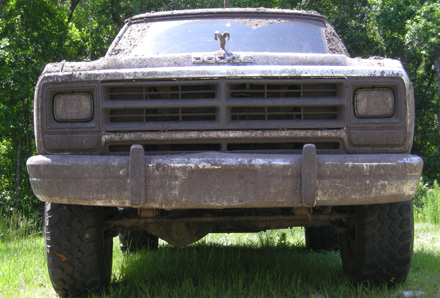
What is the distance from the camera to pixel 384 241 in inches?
140

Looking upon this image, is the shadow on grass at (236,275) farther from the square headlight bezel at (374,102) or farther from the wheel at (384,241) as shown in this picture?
the square headlight bezel at (374,102)

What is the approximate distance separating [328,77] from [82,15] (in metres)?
22.9

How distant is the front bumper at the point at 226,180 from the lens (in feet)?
9.84

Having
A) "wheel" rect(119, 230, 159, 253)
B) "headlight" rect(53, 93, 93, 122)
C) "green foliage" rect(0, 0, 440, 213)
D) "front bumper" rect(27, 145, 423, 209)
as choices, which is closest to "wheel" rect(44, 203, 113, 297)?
"front bumper" rect(27, 145, 423, 209)

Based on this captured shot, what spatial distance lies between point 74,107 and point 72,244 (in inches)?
34.0

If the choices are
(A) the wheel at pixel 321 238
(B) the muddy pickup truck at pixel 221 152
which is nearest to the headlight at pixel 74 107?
(B) the muddy pickup truck at pixel 221 152

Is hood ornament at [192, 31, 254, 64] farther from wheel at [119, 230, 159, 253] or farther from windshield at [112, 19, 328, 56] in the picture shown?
wheel at [119, 230, 159, 253]

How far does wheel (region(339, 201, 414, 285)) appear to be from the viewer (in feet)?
11.6

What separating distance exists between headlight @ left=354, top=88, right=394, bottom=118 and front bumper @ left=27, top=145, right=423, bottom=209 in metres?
0.34

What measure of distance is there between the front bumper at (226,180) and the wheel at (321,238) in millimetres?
2322

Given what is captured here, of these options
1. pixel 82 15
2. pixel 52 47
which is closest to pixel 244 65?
pixel 52 47

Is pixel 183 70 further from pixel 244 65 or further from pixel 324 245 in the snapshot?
pixel 324 245

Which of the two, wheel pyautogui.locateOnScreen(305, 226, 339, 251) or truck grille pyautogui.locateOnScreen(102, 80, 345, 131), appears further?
wheel pyautogui.locateOnScreen(305, 226, 339, 251)

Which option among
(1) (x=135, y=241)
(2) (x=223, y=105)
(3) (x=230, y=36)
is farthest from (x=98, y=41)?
(2) (x=223, y=105)
